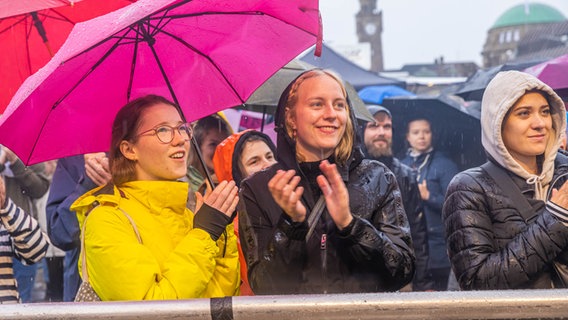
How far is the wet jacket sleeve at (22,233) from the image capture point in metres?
4.41

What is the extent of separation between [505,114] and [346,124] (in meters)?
0.73

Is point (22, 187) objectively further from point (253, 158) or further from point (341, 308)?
point (341, 308)

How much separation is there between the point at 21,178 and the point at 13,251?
7.22ft

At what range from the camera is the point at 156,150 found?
325cm

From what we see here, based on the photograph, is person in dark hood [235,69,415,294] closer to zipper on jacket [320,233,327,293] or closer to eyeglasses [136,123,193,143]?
zipper on jacket [320,233,327,293]

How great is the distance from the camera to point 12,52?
4.29 metres

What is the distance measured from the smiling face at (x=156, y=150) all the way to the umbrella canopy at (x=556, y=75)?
9.62 ft

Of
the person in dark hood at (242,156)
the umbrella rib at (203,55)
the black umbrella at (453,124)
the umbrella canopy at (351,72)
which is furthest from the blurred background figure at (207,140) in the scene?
the umbrella canopy at (351,72)

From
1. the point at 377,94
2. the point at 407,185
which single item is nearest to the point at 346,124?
the point at 407,185

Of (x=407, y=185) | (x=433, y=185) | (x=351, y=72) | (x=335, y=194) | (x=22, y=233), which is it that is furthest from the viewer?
(x=351, y=72)

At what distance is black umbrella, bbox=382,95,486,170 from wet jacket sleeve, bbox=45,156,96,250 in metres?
3.55

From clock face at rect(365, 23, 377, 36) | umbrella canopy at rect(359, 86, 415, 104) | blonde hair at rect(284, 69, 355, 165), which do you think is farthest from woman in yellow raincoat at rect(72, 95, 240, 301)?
clock face at rect(365, 23, 377, 36)

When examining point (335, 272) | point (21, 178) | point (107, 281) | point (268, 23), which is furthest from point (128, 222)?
point (21, 178)

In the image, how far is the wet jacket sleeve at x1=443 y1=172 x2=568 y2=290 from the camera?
3.18 m
